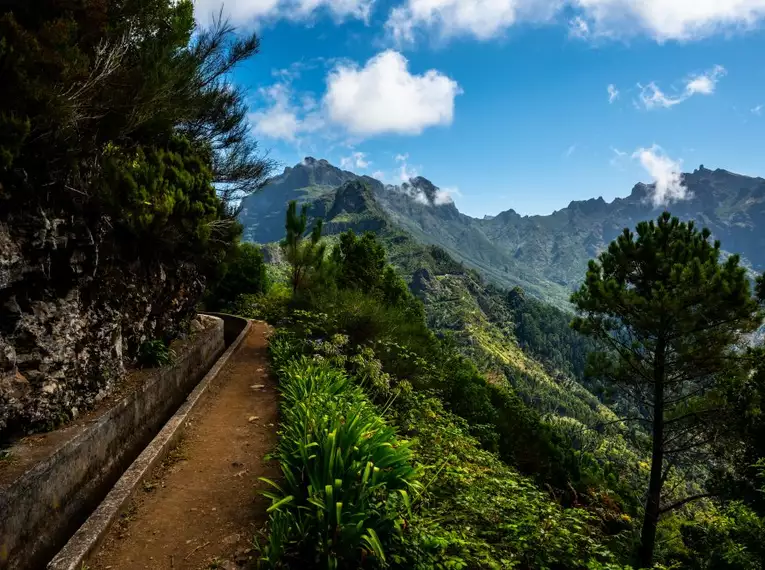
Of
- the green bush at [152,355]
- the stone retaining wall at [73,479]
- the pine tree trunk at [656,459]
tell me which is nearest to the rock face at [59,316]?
the green bush at [152,355]

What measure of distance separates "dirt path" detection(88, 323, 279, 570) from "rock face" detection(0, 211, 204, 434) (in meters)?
1.48

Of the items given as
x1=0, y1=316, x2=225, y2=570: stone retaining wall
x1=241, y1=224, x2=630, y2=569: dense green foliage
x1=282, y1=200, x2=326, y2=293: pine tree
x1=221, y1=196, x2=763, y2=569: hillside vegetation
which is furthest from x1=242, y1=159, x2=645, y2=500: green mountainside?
x1=0, y1=316, x2=225, y2=570: stone retaining wall

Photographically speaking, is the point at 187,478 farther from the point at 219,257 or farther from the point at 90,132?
the point at 219,257

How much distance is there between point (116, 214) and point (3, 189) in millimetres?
1923

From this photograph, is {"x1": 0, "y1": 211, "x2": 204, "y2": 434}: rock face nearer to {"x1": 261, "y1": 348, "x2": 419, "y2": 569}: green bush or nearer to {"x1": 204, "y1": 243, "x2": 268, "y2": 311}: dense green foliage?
{"x1": 261, "y1": 348, "x2": 419, "y2": 569}: green bush

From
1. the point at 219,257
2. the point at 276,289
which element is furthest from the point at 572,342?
the point at 219,257

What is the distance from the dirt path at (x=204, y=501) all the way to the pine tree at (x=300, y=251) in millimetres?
11996

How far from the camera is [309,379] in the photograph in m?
7.73

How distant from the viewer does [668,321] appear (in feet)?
33.4

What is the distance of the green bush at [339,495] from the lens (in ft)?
11.5

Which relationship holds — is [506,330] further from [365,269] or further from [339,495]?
[339,495]

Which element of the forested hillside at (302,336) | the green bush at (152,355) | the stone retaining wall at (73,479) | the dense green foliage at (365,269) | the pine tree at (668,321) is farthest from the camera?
the dense green foliage at (365,269)

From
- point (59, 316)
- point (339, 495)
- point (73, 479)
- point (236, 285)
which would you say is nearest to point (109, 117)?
point (59, 316)

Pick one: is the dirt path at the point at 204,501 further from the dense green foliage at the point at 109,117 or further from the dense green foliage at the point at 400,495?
the dense green foliage at the point at 109,117
